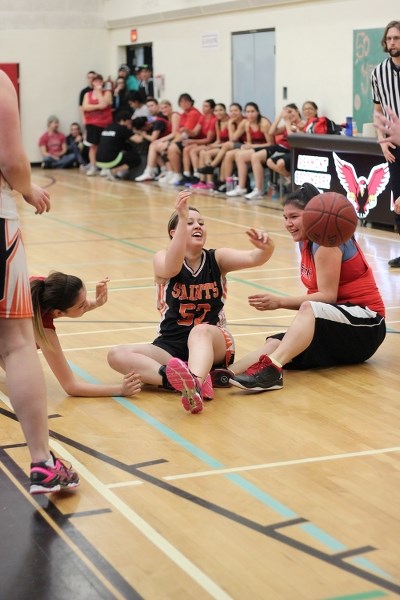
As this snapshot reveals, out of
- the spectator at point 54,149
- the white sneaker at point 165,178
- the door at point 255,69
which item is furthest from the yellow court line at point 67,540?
the spectator at point 54,149

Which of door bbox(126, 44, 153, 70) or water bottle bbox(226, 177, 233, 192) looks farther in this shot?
door bbox(126, 44, 153, 70)

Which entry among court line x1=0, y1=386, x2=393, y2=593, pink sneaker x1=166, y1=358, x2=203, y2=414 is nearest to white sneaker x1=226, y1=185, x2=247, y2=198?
court line x1=0, y1=386, x2=393, y2=593

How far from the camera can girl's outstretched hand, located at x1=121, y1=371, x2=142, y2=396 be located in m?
5.04

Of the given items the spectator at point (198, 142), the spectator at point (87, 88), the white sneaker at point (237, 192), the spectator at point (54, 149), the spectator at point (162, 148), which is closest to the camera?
the white sneaker at point (237, 192)

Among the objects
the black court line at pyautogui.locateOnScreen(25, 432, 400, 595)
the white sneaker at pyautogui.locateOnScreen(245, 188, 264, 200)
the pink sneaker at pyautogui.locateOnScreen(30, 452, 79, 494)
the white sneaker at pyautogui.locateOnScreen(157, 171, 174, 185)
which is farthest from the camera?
the white sneaker at pyautogui.locateOnScreen(157, 171, 174, 185)

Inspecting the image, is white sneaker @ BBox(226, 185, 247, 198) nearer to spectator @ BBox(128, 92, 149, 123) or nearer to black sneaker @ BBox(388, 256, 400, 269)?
spectator @ BBox(128, 92, 149, 123)

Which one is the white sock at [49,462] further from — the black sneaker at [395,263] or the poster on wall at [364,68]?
the poster on wall at [364,68]

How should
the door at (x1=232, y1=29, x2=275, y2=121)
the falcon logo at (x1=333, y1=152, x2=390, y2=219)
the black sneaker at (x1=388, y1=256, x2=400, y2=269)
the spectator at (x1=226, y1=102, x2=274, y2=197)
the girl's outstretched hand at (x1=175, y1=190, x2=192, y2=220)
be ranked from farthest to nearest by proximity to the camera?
the door at (x1=232, y1=29, x2=275, y2=121)
the spectator at (x1=226, y1=102, x2=274, y2=197)
the falcon logo at (x1=333, y1=152, x2=390, y2=219)
the black sneaker at (x1=388, y1=256, x2=400, y2=269)
the girl's outstretched hand at (x1=175, y1=190, x2=192, y2=220)

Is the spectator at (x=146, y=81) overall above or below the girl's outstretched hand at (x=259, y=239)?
above

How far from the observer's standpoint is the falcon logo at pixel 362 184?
444 inches

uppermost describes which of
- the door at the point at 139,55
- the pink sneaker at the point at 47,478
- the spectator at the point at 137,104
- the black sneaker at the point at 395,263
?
the door at the point at 139,55

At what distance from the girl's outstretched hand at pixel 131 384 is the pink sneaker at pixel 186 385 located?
12.6 inches

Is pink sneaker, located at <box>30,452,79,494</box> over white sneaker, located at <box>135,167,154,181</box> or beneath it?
over

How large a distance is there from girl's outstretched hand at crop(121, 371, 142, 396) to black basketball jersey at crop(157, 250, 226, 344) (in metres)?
0.36
